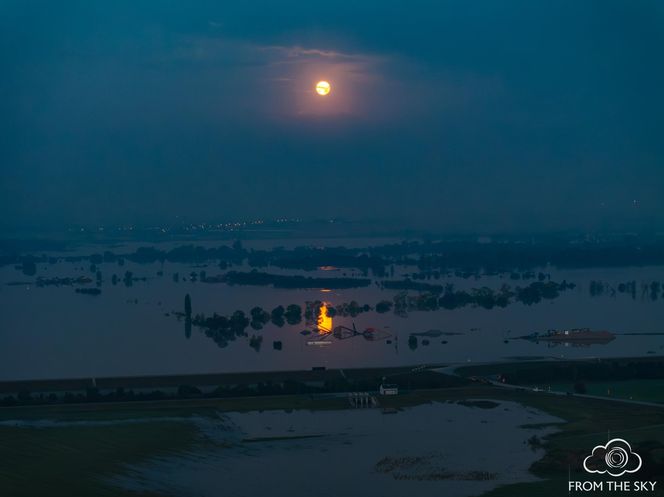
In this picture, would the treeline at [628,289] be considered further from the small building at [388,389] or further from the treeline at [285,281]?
the small building at [388,389]

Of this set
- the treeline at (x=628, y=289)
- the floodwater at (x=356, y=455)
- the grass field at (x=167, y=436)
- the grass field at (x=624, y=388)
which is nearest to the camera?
the grass field at (x=167, y=436)

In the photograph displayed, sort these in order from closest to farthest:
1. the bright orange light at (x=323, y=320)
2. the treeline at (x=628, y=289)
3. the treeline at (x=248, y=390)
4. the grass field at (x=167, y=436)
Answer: the grass field at (x=167, y=436) < the treeline at (x=248, y=390) < the bright orange light at (x=323, y=320) < the treeline at (x=628, y=289)

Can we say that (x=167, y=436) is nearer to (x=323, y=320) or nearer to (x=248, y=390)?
(x=248, y=390)

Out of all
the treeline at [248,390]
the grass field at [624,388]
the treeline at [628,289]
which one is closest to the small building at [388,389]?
the treeline at [248,390]

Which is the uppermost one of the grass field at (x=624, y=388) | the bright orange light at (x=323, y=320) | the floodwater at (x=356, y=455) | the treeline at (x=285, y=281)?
the treeline at (x=285, y=281)

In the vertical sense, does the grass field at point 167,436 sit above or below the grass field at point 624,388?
below

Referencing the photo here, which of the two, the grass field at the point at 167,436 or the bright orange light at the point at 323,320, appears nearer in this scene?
the grass field at the point at 167,436

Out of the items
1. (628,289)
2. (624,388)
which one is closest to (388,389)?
(624,388)
